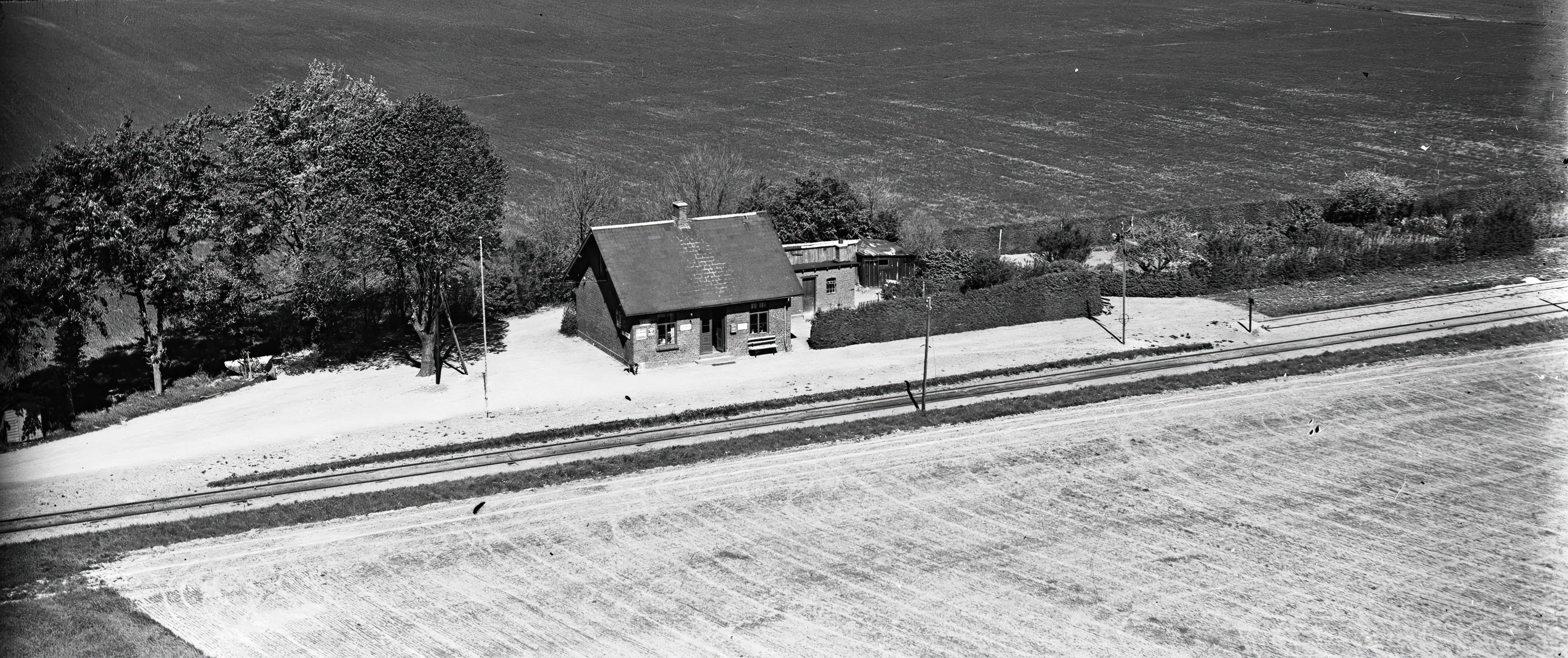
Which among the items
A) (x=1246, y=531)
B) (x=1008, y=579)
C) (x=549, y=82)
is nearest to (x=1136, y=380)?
(x=1246, y=531)

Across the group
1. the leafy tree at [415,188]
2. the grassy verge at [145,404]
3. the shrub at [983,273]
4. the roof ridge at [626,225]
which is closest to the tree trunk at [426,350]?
the leafy tree at [415,188]

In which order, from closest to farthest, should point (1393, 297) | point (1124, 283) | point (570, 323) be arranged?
point (1124, 283) → point (570, 323) → point (1393, 297)

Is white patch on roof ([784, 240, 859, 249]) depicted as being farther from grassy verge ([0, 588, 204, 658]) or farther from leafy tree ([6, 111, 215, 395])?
grassy verge ([0, 588, 204, 658])

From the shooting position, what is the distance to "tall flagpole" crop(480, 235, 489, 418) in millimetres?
56156

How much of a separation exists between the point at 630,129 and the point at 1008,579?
75974mm

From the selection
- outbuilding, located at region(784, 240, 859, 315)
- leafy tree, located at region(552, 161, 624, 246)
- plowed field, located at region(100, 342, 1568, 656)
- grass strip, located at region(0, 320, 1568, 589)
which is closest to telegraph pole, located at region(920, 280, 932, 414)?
grass strip, located at region(0, 320, 1568, 589)

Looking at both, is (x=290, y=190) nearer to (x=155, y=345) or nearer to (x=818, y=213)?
(x=155, y=345)

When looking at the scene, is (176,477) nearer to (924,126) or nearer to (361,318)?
(361,318)

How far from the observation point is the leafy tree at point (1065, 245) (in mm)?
76062

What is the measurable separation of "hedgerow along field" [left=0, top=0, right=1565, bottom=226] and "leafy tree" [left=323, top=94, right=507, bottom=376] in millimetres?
36565

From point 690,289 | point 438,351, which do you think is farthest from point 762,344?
point 438,351

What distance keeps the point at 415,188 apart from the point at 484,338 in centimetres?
746

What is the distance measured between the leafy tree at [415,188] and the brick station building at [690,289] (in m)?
5.61

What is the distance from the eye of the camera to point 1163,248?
237ft
